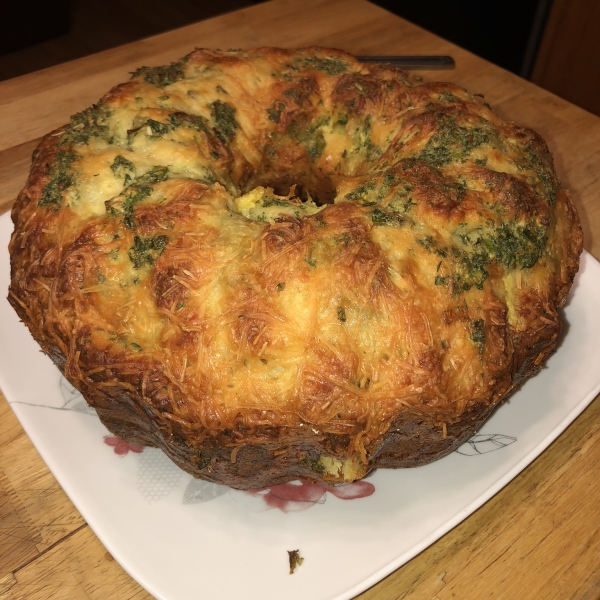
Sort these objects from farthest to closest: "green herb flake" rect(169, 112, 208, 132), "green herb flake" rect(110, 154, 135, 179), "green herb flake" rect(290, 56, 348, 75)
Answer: "green herb flake" rect(290, 56, 348, 75) < "green herb flake" rect(169, 112, 208, 132) < "green herb flake" rect(110, 154, 135, 179)

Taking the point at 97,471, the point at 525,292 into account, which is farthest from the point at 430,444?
the point at 97,471

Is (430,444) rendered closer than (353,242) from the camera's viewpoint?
No

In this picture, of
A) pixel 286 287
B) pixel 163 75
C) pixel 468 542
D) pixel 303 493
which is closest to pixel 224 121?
pixel 163 75

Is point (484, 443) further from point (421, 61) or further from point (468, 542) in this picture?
point (421, 61)

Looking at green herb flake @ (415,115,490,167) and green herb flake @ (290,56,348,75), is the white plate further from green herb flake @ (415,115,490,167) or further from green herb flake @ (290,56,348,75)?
green herb flake @ (290,56,348,75)

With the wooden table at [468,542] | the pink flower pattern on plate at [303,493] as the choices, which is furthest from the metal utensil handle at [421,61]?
the pink flower pattern on plate at [303,493]

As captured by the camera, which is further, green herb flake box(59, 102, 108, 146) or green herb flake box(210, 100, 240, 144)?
green herb flake box(210, 100, 240, 144)

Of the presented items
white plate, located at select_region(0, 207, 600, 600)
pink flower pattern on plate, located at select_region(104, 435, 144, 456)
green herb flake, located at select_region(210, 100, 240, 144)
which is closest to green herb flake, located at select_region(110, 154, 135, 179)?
green herb flake, located at select_region(210, 100, 240, 144)

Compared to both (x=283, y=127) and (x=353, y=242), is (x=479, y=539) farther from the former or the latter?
(x=283, y=127)
